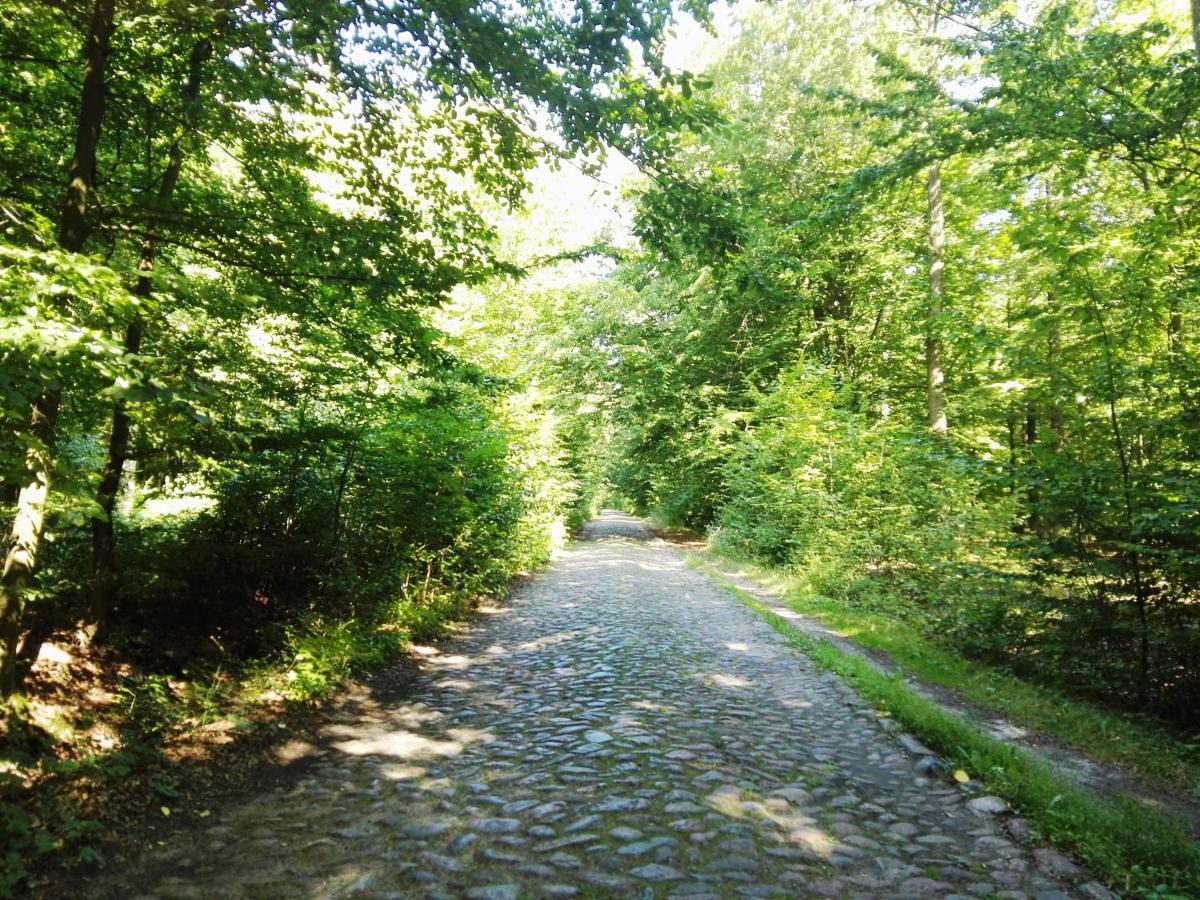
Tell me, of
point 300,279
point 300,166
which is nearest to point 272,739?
point 300,279

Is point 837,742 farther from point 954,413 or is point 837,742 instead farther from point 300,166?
point 954,413

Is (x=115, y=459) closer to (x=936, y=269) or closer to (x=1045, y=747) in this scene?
(x=1045, y=747)

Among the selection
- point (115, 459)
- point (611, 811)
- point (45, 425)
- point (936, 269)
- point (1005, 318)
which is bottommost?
point (611, 811)

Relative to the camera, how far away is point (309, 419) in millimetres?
7730

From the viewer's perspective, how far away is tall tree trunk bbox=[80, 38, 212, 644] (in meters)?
5.43

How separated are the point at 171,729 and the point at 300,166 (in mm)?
5197

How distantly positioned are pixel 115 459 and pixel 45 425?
63.8 inches

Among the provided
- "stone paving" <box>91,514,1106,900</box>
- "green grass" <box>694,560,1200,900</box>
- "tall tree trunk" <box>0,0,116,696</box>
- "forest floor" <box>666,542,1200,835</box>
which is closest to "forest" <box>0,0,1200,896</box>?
"tall tree trunk" <box>0,0,116,696</box>

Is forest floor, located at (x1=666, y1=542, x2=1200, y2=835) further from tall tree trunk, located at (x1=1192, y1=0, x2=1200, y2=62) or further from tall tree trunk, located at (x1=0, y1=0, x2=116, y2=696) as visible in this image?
tall tree trunk, located at (x1=1192, y1=0, x2=1200, y2=62)

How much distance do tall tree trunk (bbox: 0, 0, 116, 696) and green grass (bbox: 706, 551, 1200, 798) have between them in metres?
8.32

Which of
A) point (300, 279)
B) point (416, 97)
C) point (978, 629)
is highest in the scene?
point (416, 97)

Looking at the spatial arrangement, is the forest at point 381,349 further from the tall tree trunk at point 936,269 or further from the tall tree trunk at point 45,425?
the tall tree trunk at point 936,269

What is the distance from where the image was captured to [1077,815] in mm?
4062

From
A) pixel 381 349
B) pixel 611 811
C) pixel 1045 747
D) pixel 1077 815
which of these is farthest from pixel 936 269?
pixel 611 811
